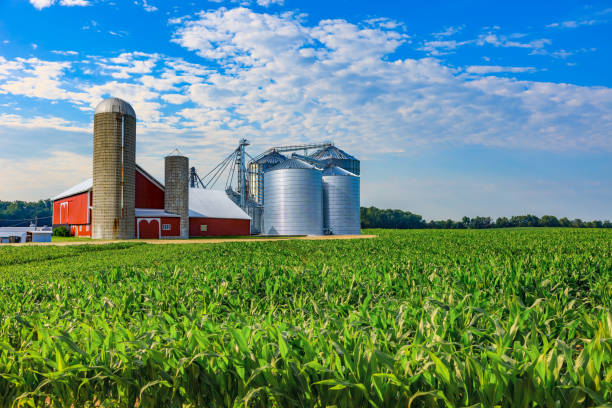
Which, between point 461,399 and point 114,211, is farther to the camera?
point 114,211

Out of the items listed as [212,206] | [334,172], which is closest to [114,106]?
[212,206]

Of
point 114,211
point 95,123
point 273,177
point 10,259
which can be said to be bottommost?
point 10,259

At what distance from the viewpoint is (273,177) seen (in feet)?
185

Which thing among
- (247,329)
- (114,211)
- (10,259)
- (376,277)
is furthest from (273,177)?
(247,329)

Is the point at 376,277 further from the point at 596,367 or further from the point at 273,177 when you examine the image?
the point at 273,177

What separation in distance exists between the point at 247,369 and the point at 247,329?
Result: 1.49ft

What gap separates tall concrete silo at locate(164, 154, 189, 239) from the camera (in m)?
52.2

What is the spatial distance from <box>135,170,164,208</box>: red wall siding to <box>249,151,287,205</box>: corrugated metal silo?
58.6ft

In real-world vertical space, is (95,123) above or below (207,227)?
above

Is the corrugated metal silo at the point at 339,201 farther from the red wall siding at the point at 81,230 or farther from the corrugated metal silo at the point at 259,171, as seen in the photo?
the red wall siding at the point at 81,230

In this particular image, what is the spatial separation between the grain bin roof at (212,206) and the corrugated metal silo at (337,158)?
1626 cm

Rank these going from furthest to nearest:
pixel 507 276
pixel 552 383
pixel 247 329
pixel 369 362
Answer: pixel 507 276 → pixel 247 329 → pixel 369 362 → pixel 552 383

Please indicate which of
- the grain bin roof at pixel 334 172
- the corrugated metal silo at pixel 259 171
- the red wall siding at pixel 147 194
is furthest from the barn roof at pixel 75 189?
the grain bin roof at pixel 334 172

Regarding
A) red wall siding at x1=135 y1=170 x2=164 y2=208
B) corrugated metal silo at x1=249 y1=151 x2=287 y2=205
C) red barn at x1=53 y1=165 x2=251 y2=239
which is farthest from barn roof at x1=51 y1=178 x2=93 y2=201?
corrugated metal silo at x1=249 y1=151 x2=287 y2=205
